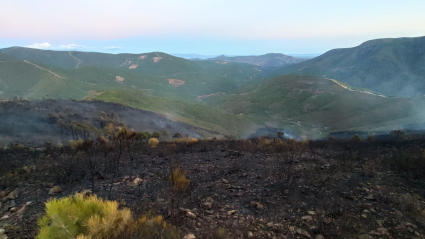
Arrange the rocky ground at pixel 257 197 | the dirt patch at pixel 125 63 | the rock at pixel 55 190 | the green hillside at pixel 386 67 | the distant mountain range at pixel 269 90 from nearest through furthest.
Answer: the rocky ground at pixel 257 197 → the rock at pixel 55 190 → the distant mountain range at pixel 269 90 → the green hillside at pixel 386 67 → the dirt patch at pixel 125 63

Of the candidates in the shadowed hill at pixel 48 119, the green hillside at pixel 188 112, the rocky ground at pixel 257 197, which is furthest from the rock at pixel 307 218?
the green hillside at pixel 188 112

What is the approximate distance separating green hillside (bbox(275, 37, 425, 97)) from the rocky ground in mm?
118058

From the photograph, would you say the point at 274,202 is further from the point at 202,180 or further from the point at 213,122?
the point at 213,122

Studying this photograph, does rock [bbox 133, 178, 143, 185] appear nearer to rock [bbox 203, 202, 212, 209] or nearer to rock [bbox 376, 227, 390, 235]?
rock [bbox 203, 202, 212, 209]

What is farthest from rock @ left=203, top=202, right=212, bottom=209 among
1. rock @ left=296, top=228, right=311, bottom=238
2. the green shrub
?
the green shrub

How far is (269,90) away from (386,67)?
73993mm

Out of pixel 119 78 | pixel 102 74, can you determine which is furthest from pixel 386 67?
pixel 102 74

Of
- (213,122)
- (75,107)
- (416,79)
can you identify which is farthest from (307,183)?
(416,79)

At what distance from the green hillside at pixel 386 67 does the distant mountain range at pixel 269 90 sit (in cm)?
42

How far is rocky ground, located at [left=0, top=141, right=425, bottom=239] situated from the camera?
14.1ft

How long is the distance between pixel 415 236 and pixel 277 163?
17.1ft

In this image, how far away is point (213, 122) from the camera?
192ft

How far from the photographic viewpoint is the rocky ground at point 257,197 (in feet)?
14.1

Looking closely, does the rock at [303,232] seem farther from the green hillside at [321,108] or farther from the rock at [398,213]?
the green hillside at [321,108]
